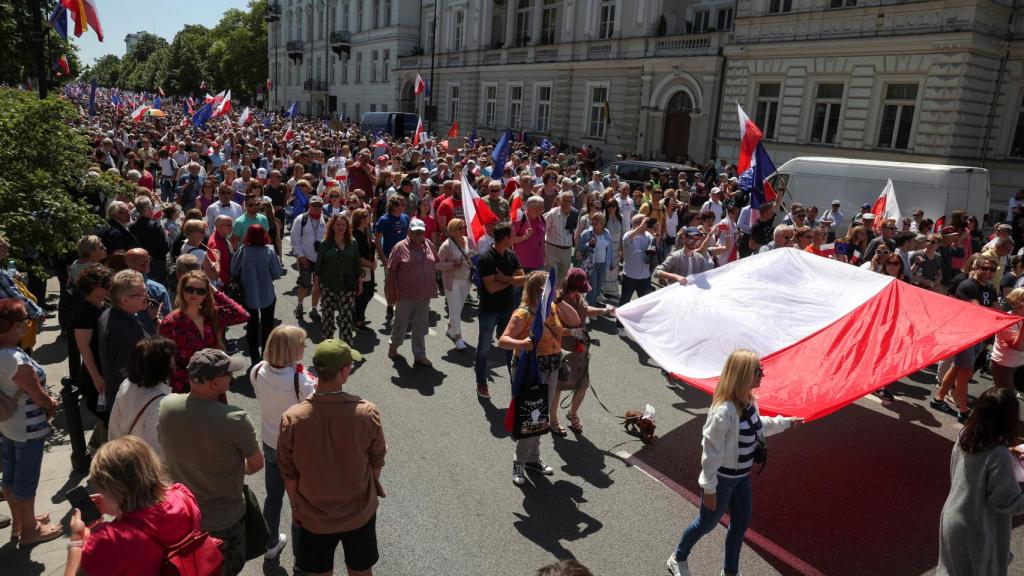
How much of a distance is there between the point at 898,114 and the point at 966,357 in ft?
59.6

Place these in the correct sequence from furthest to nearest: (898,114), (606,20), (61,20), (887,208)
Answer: (606,20) < (898,114) < (61,20) < (887,208)

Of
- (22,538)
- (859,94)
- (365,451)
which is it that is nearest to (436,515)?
(365,451)

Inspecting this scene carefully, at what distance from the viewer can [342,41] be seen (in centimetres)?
6209

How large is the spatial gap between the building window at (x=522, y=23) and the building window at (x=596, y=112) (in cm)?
886

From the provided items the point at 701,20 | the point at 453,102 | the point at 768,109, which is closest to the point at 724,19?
the point at 701,20

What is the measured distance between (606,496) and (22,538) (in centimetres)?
405

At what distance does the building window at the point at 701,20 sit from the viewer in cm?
3017

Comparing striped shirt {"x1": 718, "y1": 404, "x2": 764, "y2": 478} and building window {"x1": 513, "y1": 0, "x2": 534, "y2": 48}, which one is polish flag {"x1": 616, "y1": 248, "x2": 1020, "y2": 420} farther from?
building window {"x1": 513, "y1": 0, "x2": 534, "y2": 48}

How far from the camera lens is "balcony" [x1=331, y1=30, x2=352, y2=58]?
2436 inches

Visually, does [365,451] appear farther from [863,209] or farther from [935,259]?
[863,209]

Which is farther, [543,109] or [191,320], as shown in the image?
[543,109]

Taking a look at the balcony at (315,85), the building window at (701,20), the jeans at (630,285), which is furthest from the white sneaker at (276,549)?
the balcony at (315,85)

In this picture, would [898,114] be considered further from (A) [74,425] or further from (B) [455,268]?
(A) [74,425]

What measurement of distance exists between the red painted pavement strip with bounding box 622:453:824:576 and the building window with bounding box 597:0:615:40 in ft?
103
